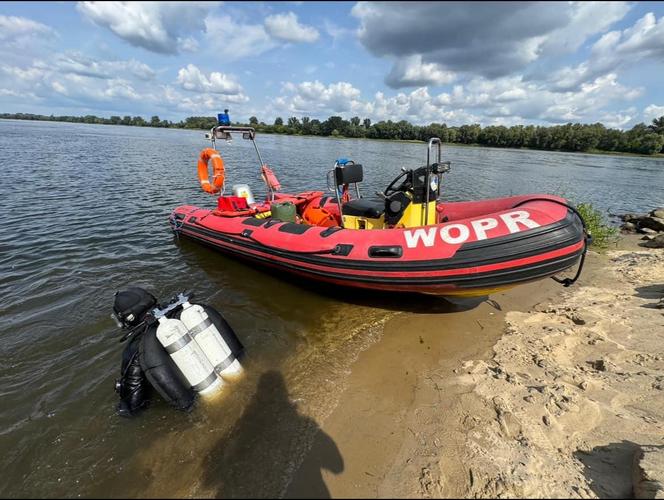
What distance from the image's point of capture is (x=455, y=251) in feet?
11.2

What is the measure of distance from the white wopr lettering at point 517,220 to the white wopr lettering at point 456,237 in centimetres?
41

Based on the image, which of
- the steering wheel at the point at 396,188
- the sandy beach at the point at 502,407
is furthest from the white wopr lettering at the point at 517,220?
the steering wheel at the point at 396,188

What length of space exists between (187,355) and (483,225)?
3.07 m

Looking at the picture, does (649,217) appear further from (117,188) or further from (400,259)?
(117,188)

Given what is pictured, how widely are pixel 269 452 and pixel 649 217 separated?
34.7 ft

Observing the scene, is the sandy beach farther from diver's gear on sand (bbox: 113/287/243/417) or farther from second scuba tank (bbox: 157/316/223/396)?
diver's gear on sand (bbox: 113/287/243/417)

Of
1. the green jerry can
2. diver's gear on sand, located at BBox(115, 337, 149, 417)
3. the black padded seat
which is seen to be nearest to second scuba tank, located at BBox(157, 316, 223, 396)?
diver's gear on sand, located at BBox(115, 337, 149, 417)

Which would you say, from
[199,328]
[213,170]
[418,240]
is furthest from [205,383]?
[213,170]

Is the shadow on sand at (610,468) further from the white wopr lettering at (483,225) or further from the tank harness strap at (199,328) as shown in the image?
the tank harness strap at (199,328)

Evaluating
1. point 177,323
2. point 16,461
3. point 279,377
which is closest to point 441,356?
point 279,377

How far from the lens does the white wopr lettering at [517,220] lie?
3300 mm

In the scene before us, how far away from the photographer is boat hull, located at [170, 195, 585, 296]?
3281 mm

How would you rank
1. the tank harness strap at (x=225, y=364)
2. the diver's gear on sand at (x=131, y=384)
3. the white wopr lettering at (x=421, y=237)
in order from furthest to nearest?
the white wopr lettering at (x=421, y=237), the tank harness strap at (x=225, y=364), the diver's gear on sand at (x=131, y=384)

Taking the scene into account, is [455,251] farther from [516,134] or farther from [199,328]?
[516,134]
